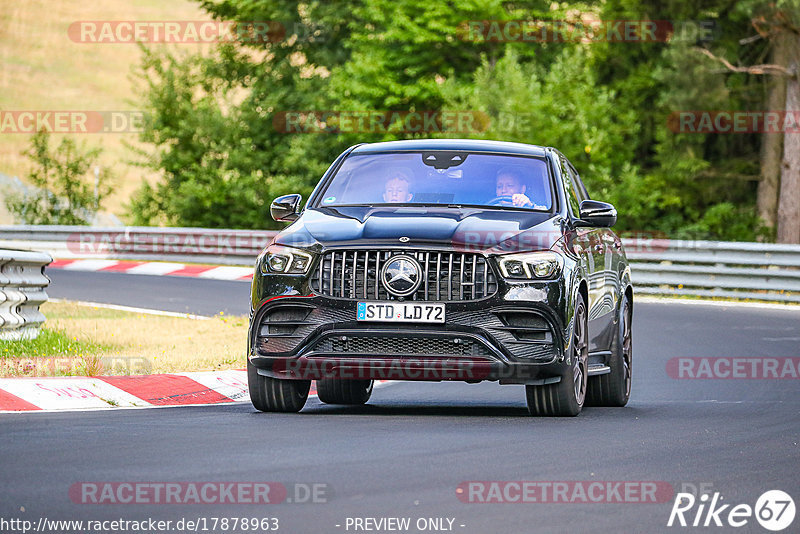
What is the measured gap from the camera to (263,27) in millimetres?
51562

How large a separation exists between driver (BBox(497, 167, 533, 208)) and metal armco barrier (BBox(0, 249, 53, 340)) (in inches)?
182

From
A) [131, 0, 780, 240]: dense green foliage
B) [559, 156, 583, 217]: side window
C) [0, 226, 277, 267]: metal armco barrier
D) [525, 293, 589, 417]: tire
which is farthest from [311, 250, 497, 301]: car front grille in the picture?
[131, 0, 780, 240]: dense green foliage

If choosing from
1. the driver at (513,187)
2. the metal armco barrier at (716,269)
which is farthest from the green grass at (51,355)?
the metal armco barrier at (716,269)

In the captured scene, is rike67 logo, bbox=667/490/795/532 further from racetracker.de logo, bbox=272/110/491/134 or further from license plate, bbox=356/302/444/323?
racetracker.de logo, bbox=272/110/491/134

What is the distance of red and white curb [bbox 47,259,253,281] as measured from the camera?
30250 millimetres

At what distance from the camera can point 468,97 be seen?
43281 millimetres

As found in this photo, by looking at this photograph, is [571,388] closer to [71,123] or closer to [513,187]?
[513,187]

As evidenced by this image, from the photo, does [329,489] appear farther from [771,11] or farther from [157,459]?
[771,11]

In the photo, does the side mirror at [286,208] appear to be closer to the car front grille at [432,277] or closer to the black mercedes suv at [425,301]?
the black mercedes suv at [425,301]

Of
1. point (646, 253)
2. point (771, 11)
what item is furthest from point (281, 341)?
point (771, 11)

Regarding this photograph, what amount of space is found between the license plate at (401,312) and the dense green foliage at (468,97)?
87.9 feet

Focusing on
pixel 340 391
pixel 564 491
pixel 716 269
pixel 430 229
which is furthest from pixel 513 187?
pixel 716 269

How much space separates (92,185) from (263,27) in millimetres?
10333

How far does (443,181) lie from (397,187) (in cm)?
33
